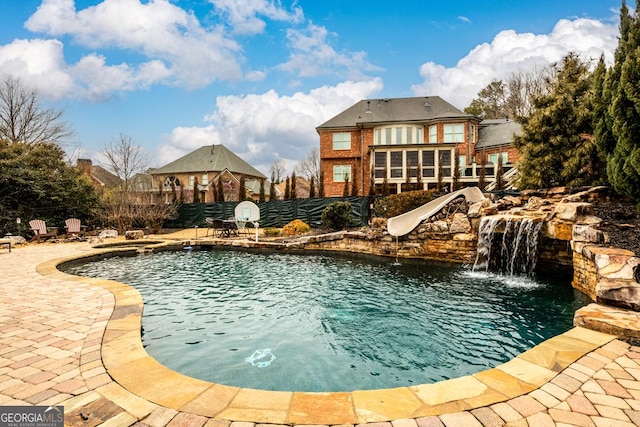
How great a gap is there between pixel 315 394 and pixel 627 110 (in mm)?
7277

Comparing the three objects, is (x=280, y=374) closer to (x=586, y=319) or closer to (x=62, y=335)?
(x=62, y=335)

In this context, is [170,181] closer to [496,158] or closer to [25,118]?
[25,118]

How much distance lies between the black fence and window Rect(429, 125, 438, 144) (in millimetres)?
10739

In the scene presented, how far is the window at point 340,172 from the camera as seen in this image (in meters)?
24.7

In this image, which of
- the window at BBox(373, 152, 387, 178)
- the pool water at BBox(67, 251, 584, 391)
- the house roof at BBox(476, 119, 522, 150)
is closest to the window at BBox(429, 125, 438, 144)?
the house roof at BBox(476, 119, 522, 150)

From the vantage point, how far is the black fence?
627 inches

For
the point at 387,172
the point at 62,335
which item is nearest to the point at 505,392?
the point at 62,335

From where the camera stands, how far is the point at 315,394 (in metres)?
2.16

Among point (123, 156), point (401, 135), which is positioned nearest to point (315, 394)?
point (401, 135)

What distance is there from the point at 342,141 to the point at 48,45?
17.5 metres

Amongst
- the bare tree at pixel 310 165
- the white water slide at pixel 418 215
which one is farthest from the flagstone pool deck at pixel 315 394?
the bare tree at pixel 310 165

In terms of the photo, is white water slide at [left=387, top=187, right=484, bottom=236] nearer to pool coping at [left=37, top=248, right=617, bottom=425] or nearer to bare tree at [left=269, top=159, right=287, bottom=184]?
pool coping at [left=37, top=248, right=617, bottom=425]

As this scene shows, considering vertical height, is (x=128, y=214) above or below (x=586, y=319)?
above

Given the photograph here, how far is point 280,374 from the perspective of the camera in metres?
2.95
